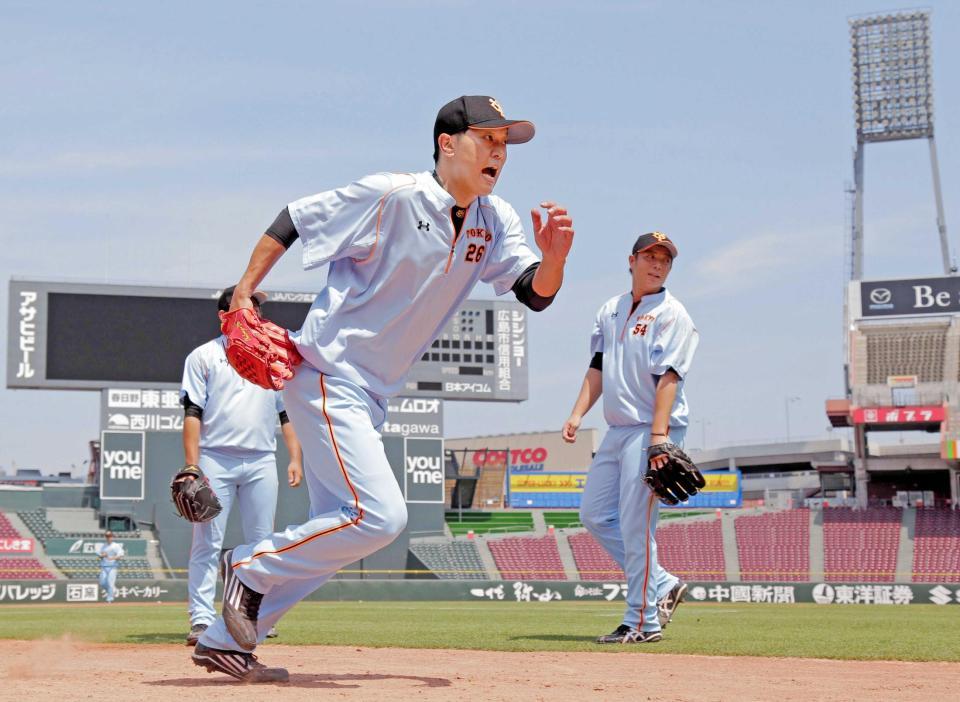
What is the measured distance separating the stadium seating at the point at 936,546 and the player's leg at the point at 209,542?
102ft

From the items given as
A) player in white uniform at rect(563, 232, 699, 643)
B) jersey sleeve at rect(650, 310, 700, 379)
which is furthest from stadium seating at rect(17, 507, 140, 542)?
jersey sleeve at rect(650, 310, 700, 379)

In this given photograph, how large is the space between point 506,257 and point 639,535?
293 cm

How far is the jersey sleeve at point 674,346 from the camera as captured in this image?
7.79 m

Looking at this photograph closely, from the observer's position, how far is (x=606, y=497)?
8.25m

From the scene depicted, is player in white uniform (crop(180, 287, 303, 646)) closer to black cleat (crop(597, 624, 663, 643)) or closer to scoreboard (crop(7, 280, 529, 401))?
black cleat (crop(597, 624, 663, 643))

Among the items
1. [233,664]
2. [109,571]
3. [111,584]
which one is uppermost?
[233,664]

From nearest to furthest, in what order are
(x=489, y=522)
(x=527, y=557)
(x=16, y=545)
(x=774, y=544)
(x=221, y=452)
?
1. (x=221, y=452)
2. (x=16, y=545)
3. (x=527, y=557)
4. (x=774, y=544)
5. (x=489, y=522)

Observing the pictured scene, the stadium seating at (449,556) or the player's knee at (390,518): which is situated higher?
the player's knee at (390,518)

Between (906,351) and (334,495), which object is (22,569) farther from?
(906,351)

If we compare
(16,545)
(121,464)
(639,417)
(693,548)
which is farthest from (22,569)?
(639,417)

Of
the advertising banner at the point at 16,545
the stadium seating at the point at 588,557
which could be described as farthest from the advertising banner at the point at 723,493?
the advertising banner at the point at 16,545

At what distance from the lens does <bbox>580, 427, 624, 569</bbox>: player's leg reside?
8203mm

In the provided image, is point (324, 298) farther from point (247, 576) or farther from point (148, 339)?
point (148, 339)

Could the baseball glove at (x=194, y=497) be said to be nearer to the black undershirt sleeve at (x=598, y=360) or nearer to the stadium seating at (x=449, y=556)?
the black undershirt sleeve at (x=598, y=360)
